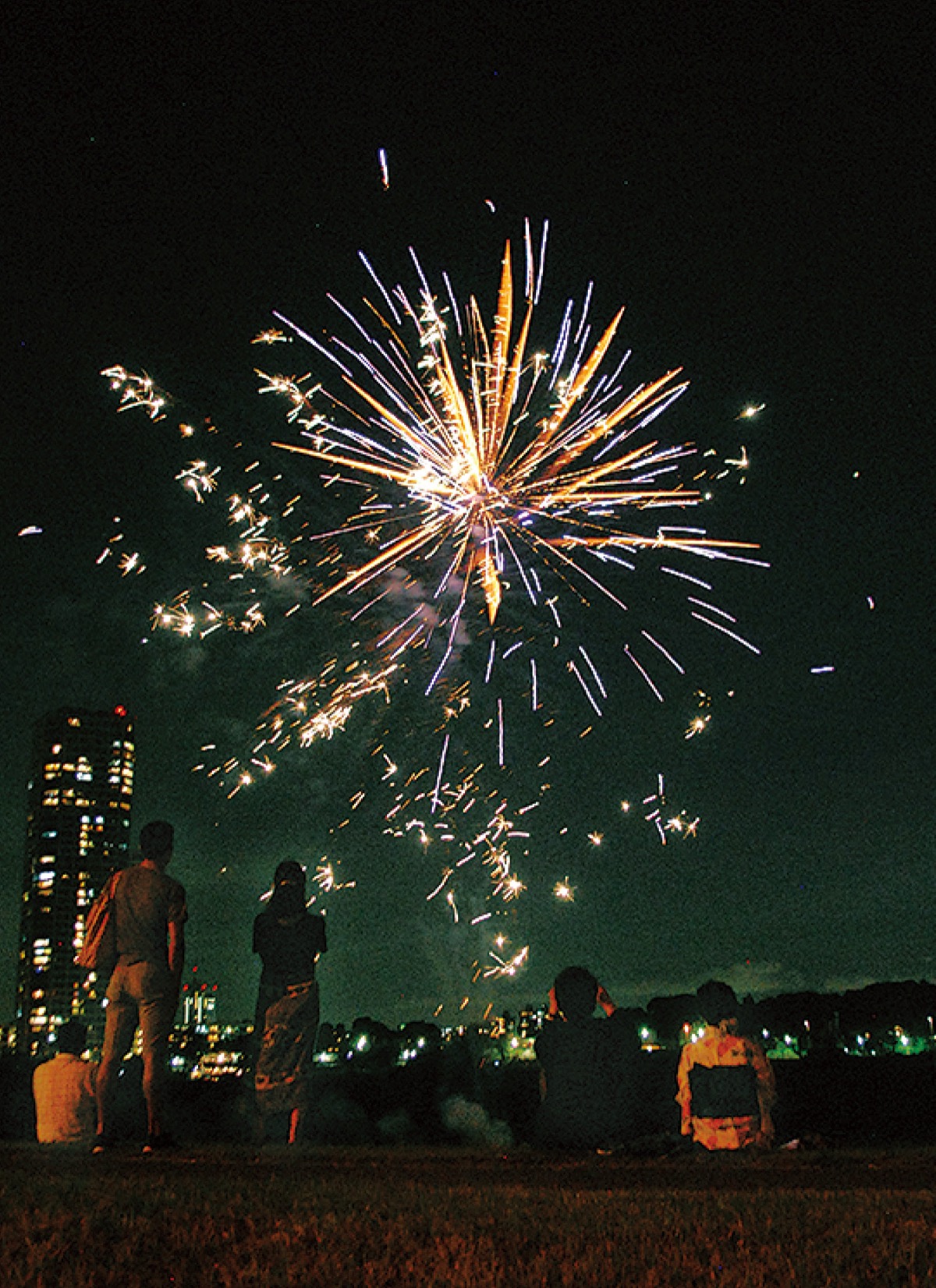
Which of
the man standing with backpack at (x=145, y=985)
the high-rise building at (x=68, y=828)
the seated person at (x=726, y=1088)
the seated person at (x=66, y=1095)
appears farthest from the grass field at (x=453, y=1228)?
the high-rise building at (x=68, y=828)

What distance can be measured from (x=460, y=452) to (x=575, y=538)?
2150 millimetres

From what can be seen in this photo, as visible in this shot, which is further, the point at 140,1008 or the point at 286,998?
the point at 286,998

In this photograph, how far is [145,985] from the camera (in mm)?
8016

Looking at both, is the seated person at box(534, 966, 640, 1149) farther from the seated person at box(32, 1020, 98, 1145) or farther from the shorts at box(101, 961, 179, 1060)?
the seated person at box(32, 1020, 98, 1145)

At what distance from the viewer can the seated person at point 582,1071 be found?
852 cm

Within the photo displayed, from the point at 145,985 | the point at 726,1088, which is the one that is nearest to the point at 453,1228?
the point at 145,985

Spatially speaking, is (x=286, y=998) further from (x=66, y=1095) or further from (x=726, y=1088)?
(x=726, y=1088)

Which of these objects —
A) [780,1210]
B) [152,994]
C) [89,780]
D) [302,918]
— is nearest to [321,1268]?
[780,1210]

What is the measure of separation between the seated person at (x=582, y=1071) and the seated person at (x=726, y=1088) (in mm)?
600

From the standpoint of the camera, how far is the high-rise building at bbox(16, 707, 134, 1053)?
7512cm

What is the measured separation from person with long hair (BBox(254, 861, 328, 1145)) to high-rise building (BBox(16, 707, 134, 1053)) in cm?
4973

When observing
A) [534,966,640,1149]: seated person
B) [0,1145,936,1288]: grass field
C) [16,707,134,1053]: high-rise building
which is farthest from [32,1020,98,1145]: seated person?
[16,707,134,1053]: high-rise building

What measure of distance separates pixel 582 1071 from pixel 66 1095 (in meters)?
3.88

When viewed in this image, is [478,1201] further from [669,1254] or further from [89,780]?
[89,780]
